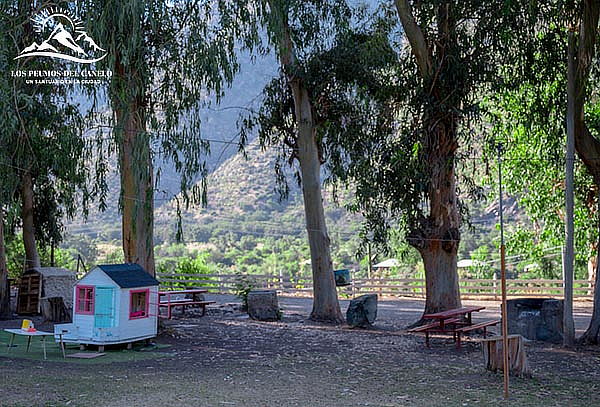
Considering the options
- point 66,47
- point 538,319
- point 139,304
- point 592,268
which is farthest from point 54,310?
point 592,268

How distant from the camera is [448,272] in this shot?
46.8ft

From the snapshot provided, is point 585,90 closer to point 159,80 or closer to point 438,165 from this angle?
point 438,165

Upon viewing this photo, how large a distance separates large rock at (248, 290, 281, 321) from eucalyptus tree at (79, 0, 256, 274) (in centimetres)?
497

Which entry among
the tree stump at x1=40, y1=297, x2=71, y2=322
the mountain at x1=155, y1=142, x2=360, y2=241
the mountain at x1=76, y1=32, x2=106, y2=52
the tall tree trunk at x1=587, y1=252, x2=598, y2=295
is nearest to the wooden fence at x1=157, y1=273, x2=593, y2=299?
the tall tree trunk at x1=587, y1=252, x2=598, y2=295

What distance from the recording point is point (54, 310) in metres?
15.5

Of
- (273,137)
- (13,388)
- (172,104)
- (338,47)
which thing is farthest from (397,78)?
(13,388)

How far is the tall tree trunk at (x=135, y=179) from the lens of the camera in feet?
37.6

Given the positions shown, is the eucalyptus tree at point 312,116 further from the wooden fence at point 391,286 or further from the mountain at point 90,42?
the wooden fence at point 391,286

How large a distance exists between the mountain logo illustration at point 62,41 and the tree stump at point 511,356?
7.26 m

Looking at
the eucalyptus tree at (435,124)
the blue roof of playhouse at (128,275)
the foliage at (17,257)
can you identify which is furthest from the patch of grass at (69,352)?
the foliage at (17,257)

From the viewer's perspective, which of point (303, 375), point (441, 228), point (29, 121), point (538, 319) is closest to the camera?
point (303, 375)

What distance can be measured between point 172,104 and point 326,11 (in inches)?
238

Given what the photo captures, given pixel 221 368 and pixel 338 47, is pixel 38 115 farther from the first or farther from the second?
pixel 221 368

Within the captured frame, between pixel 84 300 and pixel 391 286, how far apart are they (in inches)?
603
